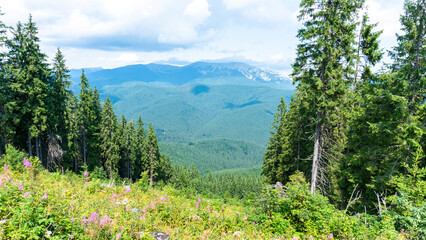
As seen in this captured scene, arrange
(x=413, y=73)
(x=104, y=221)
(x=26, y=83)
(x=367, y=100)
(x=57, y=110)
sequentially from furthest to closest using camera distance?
(x=57, y=110) < (x=26, y=83) < (x=367, y=100) < (x=413, y=73) < (x=104, y=221)

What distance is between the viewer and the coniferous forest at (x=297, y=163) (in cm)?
433

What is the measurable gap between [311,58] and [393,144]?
21.6 ft

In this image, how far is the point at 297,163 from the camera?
1870 centimetres

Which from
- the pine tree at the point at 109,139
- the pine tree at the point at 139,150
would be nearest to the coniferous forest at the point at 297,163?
the pine tree at the point at 109,139

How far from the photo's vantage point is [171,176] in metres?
55.6

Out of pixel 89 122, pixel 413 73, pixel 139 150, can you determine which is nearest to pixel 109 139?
pixel 89 122

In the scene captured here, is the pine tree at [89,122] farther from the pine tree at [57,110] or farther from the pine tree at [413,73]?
the pine tree at [413,73]

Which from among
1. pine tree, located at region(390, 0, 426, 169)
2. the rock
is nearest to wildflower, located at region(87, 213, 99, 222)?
the rock

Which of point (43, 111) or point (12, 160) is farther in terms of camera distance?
point (43, 111)

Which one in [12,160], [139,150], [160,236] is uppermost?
[12,160]

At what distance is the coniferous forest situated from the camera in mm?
4328

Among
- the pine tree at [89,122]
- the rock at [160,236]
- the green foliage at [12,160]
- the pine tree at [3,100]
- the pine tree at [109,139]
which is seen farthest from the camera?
the pine tree at [109,139]

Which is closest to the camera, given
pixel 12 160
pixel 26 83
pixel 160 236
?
pixel 160 236

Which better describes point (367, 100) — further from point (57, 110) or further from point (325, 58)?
point (57, 110)
